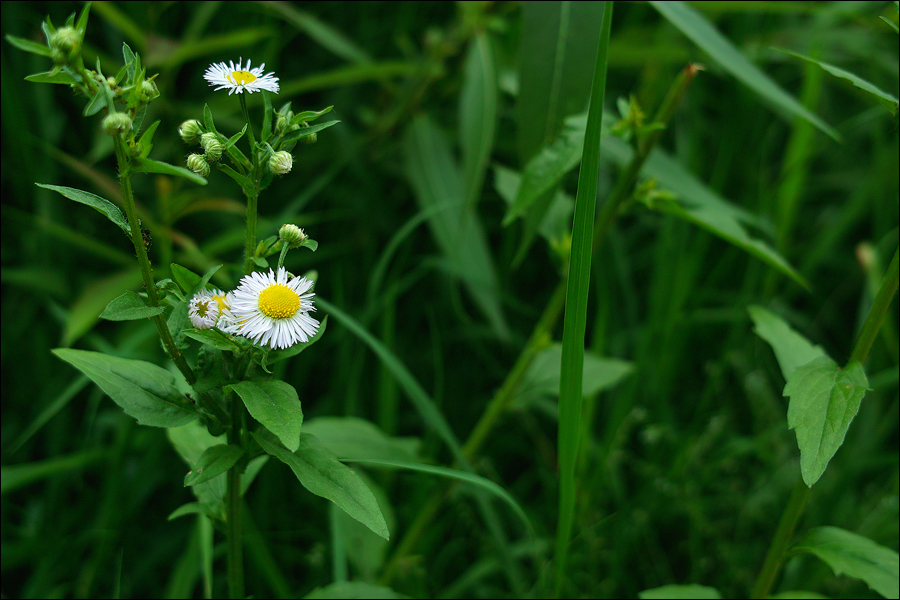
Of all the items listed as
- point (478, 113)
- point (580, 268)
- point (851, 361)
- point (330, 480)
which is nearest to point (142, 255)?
point (330, 480)

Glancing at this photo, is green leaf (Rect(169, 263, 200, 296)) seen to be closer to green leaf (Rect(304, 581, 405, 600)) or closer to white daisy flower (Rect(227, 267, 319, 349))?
white daisy flower (Rect(227, 267, 319, 349))

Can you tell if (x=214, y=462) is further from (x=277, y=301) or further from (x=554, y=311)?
(x=554, y=311)

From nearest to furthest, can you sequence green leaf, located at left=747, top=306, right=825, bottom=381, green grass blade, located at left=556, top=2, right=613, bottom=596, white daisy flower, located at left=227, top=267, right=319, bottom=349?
white daisy flower, located at left=227, top=267, right=319, bottom=349 → green grass blade, located at left=556, top=2, right=613, bottom=596 → green leaf, located at left=747, top=306, right=825, bottom=381

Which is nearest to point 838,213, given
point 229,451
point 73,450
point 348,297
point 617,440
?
point 617,440

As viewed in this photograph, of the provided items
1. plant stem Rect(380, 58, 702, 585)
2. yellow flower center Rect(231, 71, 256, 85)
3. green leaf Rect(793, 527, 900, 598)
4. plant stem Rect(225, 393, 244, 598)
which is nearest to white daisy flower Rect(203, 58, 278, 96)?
yellow flower center Rect(231, 71, 256, 85)

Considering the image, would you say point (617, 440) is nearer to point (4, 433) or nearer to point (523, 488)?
point (523, 488)

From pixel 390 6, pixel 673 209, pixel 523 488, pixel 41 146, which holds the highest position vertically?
pixel 390 6
